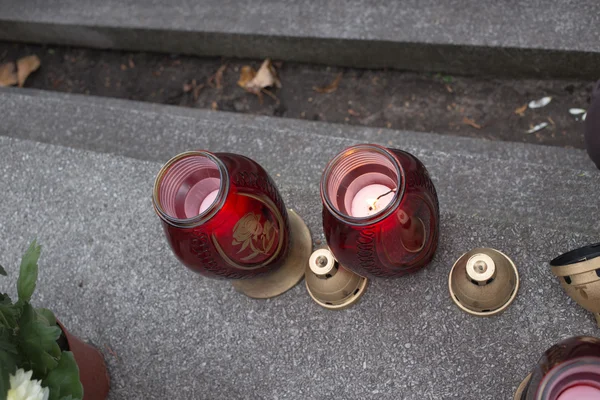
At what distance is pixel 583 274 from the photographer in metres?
0.68

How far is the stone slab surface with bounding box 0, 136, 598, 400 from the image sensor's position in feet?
2.63

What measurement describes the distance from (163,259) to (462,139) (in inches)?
24.3

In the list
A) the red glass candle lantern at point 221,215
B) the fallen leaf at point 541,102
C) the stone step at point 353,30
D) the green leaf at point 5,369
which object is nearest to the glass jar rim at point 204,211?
the red glass candle lantern at point 221,215

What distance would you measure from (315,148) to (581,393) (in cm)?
57

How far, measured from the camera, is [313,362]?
0.85 metres

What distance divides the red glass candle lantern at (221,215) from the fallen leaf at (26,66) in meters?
1.10

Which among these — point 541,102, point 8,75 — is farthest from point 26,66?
point 541,102

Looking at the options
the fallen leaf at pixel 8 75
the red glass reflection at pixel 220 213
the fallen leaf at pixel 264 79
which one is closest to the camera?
the red glass reflection at pixel 220 213

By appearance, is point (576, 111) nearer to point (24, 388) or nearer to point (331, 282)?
point (331, 282)

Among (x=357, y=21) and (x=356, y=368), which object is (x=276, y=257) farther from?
(x=357, y=21)

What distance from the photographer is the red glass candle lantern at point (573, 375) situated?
580 mm

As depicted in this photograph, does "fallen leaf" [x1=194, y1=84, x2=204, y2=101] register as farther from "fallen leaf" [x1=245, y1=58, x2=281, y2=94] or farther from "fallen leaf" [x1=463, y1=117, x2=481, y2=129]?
"fallen leaf" [x1=463, y1=117, x2=481, y2=129]

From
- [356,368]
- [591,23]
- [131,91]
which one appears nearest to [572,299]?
[356,368]

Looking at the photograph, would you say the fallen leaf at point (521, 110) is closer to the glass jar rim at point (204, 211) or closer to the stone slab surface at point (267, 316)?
the stone slab surface at point (267, 316)
